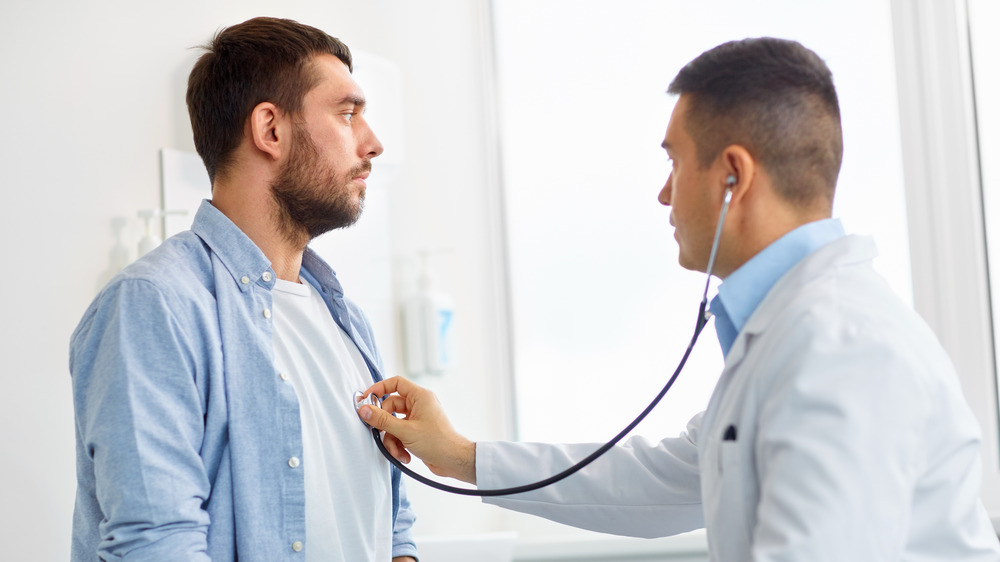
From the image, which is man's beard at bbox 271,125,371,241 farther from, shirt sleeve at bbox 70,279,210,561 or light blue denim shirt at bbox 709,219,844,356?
light blue denim shirt at bbox 709,219,844,356

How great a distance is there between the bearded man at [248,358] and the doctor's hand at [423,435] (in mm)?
45

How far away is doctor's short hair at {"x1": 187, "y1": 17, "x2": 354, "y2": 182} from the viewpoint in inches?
49.7

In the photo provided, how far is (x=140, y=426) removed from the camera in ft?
3.14

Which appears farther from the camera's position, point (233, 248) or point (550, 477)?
point (550, 477)

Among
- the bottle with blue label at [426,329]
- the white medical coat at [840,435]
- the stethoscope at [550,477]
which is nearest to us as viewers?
the white medical coat at [840,435]

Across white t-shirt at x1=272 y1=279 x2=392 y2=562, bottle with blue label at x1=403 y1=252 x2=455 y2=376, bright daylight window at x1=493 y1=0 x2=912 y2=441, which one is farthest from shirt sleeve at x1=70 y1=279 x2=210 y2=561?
bright daylight window at x1=493 y1=0 x2=912 y2=441

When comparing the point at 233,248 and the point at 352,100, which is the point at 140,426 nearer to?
the point at 233,248

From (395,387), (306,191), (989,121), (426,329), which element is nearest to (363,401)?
(395,387)

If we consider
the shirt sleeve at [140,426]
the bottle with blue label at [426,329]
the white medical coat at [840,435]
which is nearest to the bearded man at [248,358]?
the shirt sleeve at [140,426]

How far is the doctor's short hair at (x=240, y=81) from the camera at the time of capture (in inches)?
49.7

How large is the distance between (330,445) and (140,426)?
31cm

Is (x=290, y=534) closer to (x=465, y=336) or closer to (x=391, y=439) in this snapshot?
(x=391, y=439)

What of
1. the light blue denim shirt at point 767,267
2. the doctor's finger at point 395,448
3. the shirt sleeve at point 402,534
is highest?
the light blue denim shirt at point 767,267

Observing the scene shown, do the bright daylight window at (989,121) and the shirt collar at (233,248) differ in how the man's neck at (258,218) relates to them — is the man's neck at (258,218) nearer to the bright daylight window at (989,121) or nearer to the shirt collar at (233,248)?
the shirt collar at (233,248)
